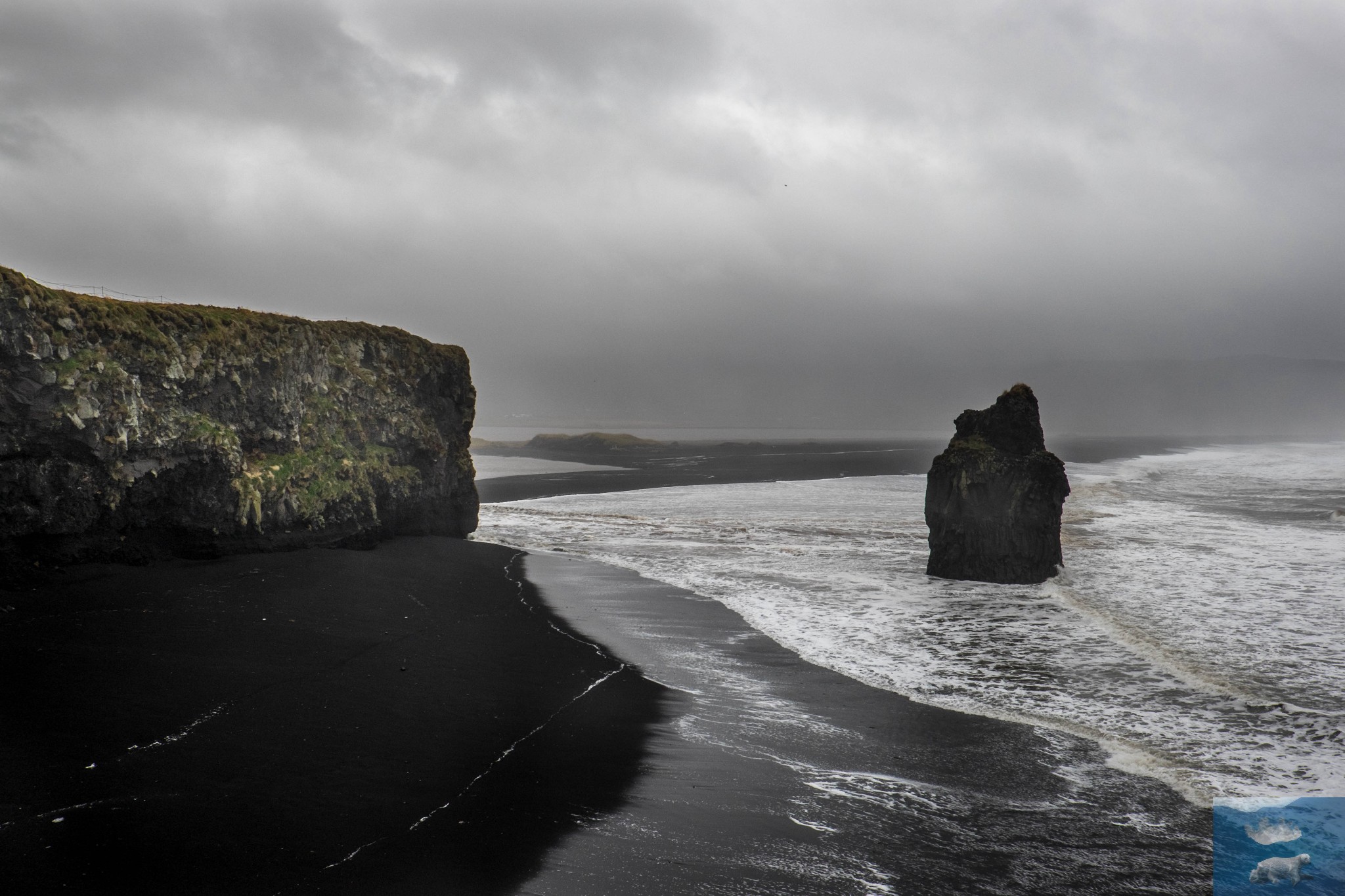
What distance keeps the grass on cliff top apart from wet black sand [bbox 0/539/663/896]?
437 cm

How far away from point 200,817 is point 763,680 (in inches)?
293

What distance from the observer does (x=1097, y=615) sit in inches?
622

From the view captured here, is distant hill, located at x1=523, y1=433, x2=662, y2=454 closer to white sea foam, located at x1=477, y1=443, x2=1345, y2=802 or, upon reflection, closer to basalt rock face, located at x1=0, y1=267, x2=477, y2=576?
white sea foam, located at x1=477, y1=443, x2=1345, y2=802

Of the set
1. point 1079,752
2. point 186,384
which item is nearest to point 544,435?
point 186,384

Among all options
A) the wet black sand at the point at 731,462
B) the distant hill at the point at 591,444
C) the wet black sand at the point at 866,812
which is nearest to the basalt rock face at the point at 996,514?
the wet black sand at the point at 866,812

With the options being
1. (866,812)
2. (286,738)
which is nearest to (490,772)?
(286,738)

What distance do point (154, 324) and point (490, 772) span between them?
42.9ft

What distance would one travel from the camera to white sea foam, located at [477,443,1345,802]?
377 inches

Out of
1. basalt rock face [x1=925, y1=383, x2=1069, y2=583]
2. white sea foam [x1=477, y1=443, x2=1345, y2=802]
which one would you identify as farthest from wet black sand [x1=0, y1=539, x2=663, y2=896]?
basalt rock face [x1=925, y1=383, x2=1069, y2=583]

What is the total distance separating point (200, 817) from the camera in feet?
20.9

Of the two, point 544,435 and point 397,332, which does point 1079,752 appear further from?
point 544,435

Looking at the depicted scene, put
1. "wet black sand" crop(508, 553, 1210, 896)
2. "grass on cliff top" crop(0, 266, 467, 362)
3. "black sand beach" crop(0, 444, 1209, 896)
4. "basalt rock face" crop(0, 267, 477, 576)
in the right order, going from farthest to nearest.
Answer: "grass on cliff top" crop(0, 266, 467, 362) → "basalt rock face" crop(0, 267, 477, 576) → "wet black sand" crop(508, 553, 1210, 896) → "black sand beach" crop(0, 444, 1209, 896)

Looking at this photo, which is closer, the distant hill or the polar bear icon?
the polar bear icon

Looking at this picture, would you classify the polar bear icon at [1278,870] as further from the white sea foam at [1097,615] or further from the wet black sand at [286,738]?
the wet black sand at [286,738]
